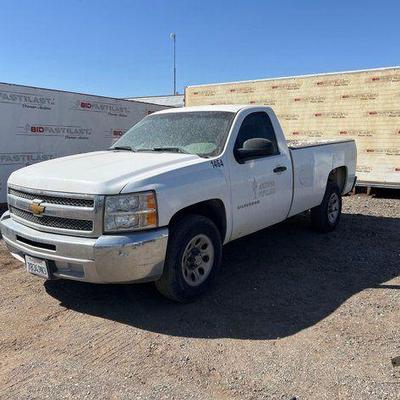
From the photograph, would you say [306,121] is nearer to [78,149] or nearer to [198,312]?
[78,149]

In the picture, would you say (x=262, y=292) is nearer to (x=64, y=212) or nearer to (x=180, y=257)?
(x=180, y=257)

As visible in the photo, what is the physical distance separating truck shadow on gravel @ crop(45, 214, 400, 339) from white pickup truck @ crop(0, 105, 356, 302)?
0.33 meters

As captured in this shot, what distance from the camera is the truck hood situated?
3846 mm

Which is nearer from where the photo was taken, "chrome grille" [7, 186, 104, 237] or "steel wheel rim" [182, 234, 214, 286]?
"chrome grille" [7, 186, 104, 237]

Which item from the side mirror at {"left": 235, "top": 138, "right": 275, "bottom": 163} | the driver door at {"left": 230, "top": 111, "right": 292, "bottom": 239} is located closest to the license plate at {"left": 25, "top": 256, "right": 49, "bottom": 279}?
the driver door at {"left": 230, "top": 111, "right": 292, "bottom": 239}

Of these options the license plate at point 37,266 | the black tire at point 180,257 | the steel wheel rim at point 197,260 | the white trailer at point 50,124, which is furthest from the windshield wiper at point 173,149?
the white trailer at point 50,124

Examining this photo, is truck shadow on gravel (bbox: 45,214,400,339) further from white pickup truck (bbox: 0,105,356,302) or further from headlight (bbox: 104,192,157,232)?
headlight (bbox: 104,192,157,232)

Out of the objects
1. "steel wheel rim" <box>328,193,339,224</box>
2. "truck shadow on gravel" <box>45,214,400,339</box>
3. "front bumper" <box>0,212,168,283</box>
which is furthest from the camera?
"steel wheel rim" <box>328,193,339,224</box>

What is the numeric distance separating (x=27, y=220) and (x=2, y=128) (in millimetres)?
6132

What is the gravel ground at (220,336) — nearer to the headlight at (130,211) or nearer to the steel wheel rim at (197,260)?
the steel wheel rim at (197,260)

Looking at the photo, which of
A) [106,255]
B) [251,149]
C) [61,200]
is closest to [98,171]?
[61,200]

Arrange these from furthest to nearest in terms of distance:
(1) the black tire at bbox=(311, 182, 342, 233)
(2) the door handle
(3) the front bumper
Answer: (1) the black tire at bbox=(311, 182, 342, 233) → (2) the door handle → (3) the front bumper

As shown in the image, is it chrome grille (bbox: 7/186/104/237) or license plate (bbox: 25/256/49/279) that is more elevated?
chrome grille (bbox: 7/186/104/237)

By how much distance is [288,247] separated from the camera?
6.45 m
